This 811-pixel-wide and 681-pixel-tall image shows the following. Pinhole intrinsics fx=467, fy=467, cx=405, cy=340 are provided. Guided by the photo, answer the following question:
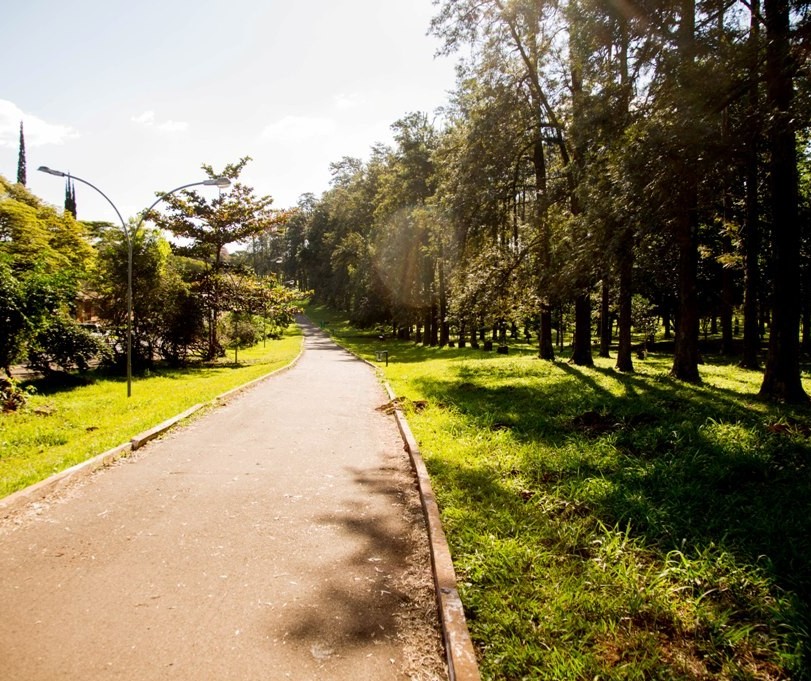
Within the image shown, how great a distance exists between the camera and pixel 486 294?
18.3 metres

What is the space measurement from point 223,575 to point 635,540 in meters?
3.57

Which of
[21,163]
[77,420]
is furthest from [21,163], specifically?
[77,420]

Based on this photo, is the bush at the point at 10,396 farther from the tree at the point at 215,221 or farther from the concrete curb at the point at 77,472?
the tree at the point at 215,221

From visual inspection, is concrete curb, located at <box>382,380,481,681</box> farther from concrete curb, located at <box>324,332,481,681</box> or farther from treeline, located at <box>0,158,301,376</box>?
treeline, located at <box>0,158,301,376</box>

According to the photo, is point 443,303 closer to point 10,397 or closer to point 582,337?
point 582,337

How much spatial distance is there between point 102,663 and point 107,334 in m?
19.7

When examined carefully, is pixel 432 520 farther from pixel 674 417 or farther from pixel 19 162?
pixel 19 162

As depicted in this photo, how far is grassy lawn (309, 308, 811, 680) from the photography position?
113 inches

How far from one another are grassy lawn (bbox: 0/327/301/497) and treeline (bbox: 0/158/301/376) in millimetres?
1650

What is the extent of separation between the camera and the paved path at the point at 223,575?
115 inches

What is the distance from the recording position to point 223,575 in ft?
12.8

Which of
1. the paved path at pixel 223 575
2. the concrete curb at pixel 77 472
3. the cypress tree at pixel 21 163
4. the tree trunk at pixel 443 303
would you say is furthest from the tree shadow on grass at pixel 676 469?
the cypress tree at pixel 21 163

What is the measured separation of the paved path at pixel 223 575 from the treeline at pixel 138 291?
26.5ft

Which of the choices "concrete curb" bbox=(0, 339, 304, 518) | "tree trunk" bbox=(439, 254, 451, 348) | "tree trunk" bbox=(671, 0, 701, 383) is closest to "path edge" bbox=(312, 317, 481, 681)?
"concrete curb" bbox=(0, 339, 304, 518)
